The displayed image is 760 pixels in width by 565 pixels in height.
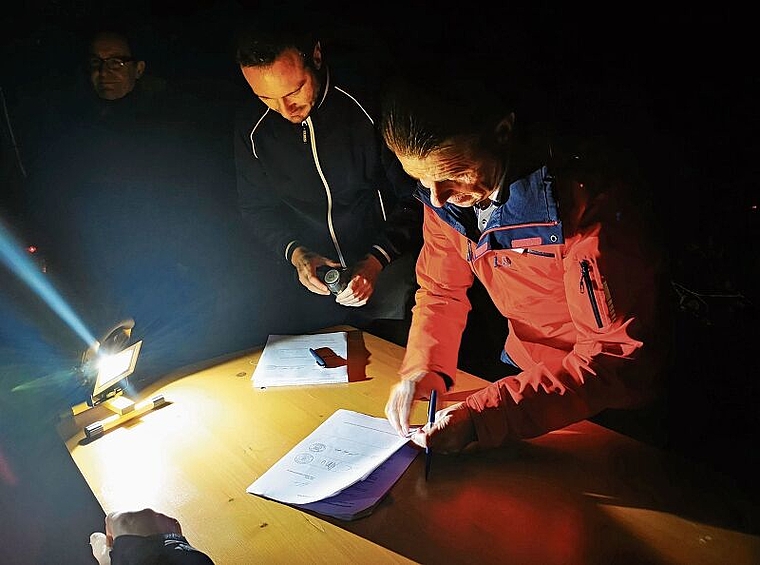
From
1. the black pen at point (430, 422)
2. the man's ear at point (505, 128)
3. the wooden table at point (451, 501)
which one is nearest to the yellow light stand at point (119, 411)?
the wooden table at point (451, 501)

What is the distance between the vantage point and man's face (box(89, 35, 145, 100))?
2.22 m

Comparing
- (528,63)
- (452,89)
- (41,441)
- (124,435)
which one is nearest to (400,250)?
(528,63)

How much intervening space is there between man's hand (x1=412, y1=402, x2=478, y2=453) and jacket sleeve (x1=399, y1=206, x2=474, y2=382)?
0.29 m

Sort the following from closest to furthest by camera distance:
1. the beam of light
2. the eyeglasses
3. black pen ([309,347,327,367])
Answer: black pen ([309,347,327,367])
the eyeglasses
the beam of light

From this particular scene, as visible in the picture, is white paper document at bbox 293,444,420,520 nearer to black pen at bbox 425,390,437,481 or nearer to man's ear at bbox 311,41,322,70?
black pen at bbox 425,390,437,481

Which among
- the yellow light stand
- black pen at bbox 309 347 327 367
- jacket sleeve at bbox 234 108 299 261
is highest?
jacket sleeve at bbox 234 108 299 261

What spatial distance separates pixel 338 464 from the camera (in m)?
1.21

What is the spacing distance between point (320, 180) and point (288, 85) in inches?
13.5

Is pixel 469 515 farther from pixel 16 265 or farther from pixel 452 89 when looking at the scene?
pixel 16 265

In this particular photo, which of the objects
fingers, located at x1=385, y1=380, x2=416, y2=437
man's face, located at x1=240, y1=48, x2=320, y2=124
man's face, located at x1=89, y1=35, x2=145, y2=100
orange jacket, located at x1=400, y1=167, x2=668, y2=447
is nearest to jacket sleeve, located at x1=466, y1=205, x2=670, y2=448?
orange jacket, located at x1=400, y1=167, x2=668, y2=447

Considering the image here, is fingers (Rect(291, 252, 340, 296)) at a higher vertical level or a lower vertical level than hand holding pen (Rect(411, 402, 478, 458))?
higher

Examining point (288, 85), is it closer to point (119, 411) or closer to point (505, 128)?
point (505, 128)

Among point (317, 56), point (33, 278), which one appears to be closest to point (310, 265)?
point (317, 56)

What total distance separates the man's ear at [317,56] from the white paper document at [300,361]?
87 cm
